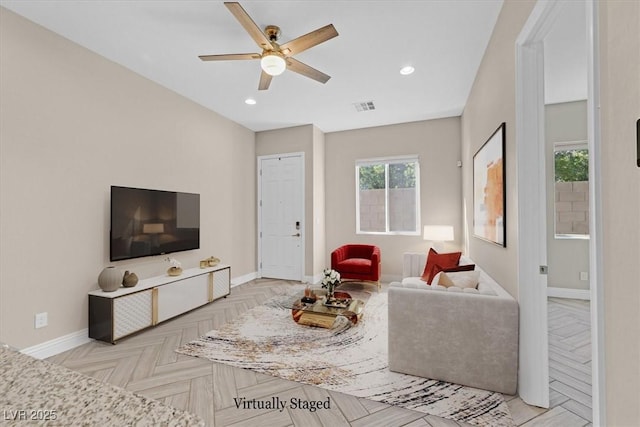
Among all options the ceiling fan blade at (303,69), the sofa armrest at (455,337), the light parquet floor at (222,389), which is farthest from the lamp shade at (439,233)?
the ceiling fan blade at (303,69)

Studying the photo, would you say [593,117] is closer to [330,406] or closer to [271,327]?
[330,406]

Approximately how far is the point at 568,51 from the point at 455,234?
273 centimetres

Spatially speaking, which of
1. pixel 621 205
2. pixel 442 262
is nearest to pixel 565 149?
pixel 442 262

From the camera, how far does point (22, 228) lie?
237cm

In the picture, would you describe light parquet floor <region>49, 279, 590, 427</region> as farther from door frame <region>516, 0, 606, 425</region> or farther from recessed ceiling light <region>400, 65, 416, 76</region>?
recessed ceiling light <region>400, 65, 416, 76</region>

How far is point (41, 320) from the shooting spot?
247cm

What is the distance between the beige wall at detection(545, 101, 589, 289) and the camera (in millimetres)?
4113

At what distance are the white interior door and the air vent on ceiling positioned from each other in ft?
4.38

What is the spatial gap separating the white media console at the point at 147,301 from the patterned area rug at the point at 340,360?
0.64m

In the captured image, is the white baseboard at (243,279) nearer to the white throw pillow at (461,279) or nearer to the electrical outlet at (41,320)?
the electrical outlet at (41,320)

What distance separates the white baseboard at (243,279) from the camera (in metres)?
4.85

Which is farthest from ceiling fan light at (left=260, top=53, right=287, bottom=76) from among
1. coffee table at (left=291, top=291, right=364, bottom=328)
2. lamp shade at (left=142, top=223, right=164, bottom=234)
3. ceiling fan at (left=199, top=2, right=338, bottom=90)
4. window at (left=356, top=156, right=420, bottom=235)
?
window at (left=356, top=156, right=420, bottom=235)

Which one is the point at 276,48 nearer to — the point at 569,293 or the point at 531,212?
the point at 531,212

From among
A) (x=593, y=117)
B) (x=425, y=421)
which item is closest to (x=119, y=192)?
(x=425, y=421)
